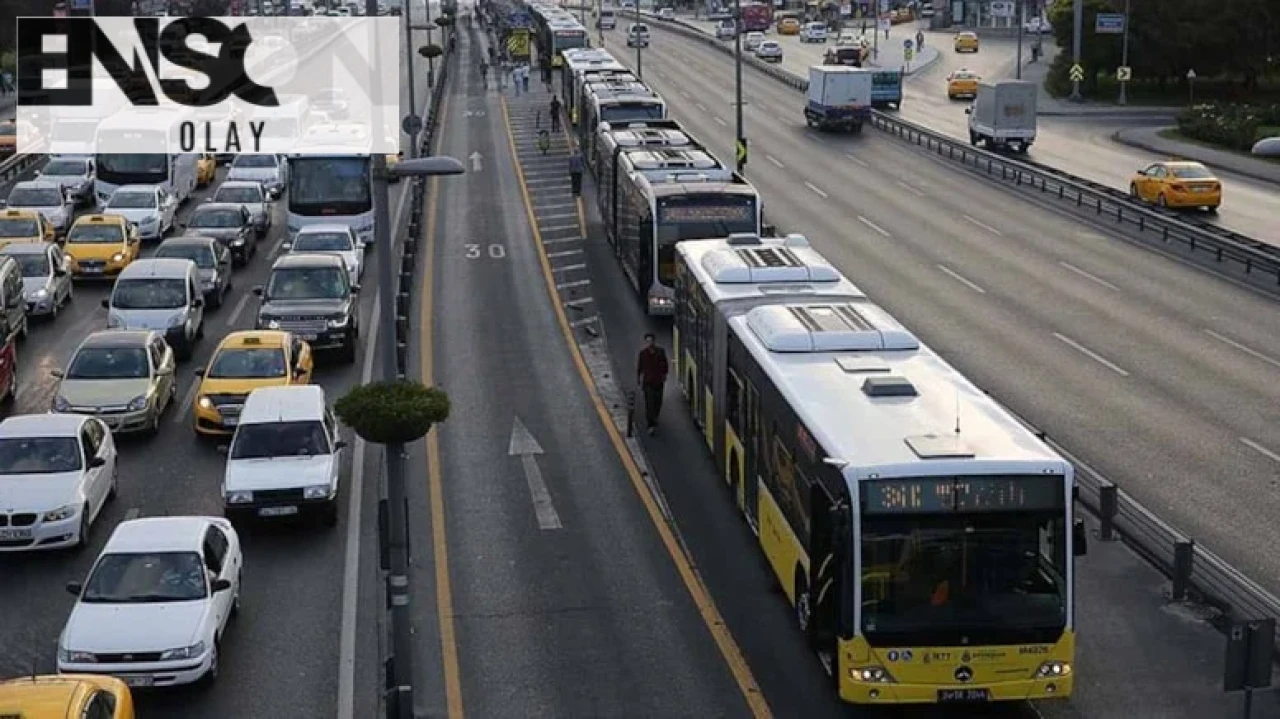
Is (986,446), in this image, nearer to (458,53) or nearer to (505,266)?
(505,266)

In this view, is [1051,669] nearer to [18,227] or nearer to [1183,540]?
[1183,540]

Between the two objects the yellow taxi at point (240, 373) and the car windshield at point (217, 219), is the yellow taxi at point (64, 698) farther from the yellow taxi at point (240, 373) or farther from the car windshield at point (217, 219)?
the car windshield at point (217, 219)

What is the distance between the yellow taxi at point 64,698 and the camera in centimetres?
1423

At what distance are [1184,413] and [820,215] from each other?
952 inches

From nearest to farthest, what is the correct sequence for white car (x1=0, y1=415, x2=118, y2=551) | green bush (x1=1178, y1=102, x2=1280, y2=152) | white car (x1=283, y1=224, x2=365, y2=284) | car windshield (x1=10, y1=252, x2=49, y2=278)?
white car (x1=0, y1=415, x2=118, y2=551) → car windshield (x1=10, y1=252, x2=49, y2=278) → white car (x1=283, y1=224, x2=365, y2=284) → green bush (x1=1178, y1=102, x2=1280, y2=152)

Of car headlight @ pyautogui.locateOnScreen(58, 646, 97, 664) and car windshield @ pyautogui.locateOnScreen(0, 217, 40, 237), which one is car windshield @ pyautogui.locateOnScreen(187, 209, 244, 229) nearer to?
car windshield @ pyautogui.locateOnScreen(0, 217, 40, 237)

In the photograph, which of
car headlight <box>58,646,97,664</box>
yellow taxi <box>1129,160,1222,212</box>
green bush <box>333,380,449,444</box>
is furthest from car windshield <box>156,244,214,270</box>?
yellow taxi <box>1129,160,1222,212</box>

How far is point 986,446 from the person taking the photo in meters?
16.3

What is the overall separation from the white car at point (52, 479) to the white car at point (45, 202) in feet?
82.0

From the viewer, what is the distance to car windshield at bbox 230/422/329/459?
2397 cm

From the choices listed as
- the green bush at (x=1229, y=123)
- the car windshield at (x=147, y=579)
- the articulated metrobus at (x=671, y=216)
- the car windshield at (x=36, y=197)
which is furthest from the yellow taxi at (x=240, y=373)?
the green bush at (x=1229, y=123)

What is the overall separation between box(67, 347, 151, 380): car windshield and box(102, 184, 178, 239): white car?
60.5 ft

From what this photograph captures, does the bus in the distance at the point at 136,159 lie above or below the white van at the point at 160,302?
above

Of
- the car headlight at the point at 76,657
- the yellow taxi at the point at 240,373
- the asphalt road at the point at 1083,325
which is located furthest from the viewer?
the yellow taxi at the point at 240,373
